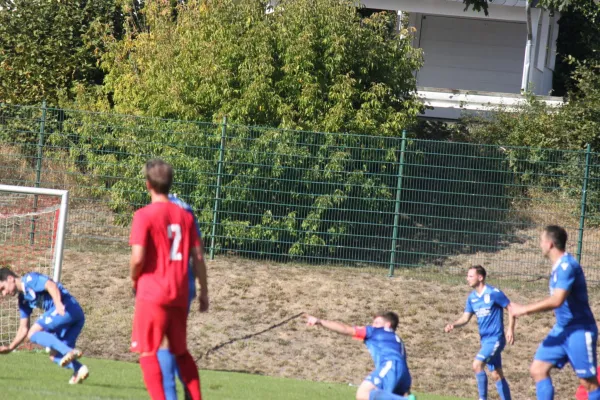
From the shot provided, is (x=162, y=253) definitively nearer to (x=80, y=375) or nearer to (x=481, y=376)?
(x=80, y=375)

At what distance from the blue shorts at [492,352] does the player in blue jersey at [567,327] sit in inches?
93.5

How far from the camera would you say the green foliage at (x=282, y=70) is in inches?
690

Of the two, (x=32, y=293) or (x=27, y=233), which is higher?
(x=27, y=233)

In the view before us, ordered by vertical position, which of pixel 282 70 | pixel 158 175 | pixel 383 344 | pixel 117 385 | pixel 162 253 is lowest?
pixel 117 385

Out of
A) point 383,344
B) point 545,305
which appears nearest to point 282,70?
point 383,344

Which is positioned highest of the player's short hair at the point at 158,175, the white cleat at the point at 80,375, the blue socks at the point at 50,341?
the player's short hair at the point at 158,175

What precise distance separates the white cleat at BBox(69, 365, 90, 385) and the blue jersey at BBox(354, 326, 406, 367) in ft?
9.73

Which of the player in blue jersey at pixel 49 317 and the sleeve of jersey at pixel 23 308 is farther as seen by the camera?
the sleeve of jersey at pixel 23 308

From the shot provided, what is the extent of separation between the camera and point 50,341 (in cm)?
909

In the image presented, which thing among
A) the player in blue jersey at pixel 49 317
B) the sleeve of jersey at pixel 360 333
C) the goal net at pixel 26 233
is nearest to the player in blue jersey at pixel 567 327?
the sleeve of jersey at pixel 360 333

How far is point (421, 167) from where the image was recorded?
16.1 m

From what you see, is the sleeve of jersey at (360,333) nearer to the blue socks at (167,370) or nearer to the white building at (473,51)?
the blue socks at (167,370)

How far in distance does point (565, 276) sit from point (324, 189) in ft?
28.9

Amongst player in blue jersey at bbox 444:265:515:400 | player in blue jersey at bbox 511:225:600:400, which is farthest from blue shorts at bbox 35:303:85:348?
player in blue jersey at bbox 511:225:600:400
